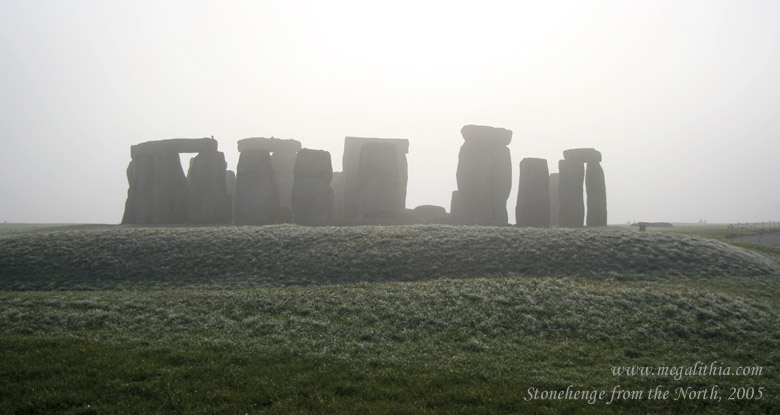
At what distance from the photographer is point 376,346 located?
13094 mm

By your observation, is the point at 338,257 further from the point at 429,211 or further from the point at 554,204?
the point at 554,204

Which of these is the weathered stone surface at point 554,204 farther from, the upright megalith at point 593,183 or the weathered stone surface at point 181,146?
the weathered stone surface at point 181,146

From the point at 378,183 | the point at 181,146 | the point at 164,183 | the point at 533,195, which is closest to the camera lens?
the point at 164,183

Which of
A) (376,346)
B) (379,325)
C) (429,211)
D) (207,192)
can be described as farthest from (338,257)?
(429,211)

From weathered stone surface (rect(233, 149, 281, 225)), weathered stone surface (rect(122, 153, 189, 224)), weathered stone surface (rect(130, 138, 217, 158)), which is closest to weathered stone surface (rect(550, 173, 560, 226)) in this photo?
weathered stone surface (rect(233, 149, 281, 225))

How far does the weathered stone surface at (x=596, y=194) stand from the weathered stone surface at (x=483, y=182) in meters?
6.47

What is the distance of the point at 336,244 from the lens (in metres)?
26.8

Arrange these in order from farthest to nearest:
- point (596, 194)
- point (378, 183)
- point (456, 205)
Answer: point (456, 205), point (596, 194), point (378, 183)

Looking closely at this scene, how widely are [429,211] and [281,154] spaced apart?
46.4 ft

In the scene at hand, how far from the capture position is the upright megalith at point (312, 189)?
130 ft

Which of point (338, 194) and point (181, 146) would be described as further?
point (338, 194)

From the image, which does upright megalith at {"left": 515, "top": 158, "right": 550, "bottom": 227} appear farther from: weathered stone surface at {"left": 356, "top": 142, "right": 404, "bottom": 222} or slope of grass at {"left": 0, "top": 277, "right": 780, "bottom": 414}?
slope of grass at {"left": 0, "top": 277, "right": 780, "bottom": 414}

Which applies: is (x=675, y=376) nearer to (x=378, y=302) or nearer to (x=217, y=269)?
(x=378, y=302)

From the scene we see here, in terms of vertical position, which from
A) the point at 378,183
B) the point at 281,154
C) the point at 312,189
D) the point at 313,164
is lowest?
the point at 312,189
